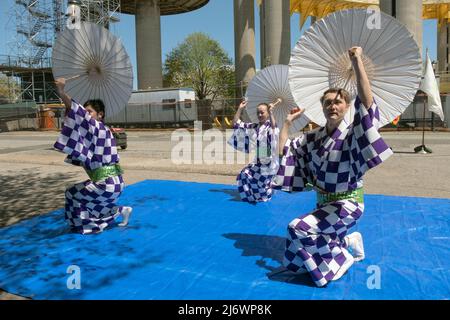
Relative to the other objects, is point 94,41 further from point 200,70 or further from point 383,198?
point 200,70

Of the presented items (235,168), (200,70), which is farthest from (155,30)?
(235,168)

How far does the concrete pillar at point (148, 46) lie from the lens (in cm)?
4150

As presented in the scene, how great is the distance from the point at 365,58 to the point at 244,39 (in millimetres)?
31507

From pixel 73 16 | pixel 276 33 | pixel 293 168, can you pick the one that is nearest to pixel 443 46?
pixel 276 33

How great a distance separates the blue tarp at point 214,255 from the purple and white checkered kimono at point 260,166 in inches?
9.3

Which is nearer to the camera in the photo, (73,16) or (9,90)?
(73,16)

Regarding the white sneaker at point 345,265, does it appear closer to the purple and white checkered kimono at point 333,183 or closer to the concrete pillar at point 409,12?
the purple and white checkered kimono at point 333,183

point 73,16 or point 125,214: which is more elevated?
point 73,16

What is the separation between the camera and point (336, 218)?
3.36 metres

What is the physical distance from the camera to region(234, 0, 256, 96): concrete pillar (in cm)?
3316

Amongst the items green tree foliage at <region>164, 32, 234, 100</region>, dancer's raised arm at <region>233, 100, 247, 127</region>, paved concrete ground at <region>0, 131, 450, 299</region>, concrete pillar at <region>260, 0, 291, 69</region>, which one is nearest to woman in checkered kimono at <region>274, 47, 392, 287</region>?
dancer's raised arm at <region>233, 100, 247, 127</region>

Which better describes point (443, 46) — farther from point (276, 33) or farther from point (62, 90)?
point (62, 90)

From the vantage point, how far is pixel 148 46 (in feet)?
136

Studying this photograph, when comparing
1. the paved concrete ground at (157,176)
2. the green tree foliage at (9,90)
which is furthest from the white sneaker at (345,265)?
the green tree foliage at (9,90)
